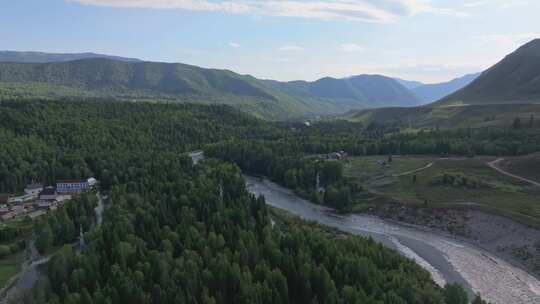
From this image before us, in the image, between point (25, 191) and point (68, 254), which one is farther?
point (25, 191)

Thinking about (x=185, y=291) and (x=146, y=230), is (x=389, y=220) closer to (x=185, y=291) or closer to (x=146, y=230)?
(x=146, y=230)

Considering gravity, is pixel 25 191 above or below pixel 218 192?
below

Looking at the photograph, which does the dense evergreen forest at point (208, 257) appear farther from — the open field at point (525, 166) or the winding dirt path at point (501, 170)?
the open field at point (525, 166)

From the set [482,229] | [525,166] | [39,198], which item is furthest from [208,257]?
[525,166]

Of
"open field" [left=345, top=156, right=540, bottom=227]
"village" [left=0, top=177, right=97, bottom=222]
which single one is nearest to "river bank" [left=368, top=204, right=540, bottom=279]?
"open field" [left=345, top=156, right=540, bottom=227]

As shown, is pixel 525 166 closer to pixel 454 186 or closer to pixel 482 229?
pixel 454 186

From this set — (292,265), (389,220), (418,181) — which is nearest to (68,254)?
(292,265)

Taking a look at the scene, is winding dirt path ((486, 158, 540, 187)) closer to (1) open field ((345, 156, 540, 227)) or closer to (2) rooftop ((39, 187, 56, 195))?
(1) open field ((345, 156, 540, 227))

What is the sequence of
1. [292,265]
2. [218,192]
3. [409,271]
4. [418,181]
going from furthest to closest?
[418,181], [218,192], [409,271], [292,265]
